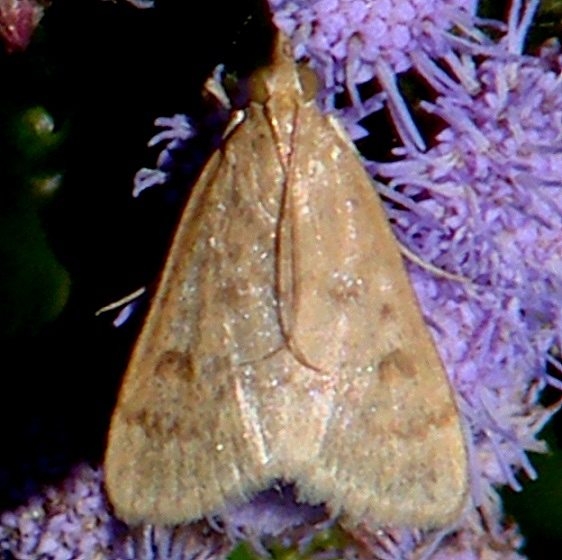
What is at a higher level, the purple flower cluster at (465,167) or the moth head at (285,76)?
the moth head at (285,76)

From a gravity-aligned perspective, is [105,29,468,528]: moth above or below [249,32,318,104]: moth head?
below

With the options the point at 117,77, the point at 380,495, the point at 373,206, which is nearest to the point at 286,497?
the point at 380,495

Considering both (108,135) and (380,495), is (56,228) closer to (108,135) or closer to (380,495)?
(108,135)

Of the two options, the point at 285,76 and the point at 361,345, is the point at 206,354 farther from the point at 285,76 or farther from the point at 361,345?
the point at 285,76

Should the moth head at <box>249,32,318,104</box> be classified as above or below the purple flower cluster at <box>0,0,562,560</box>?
above
